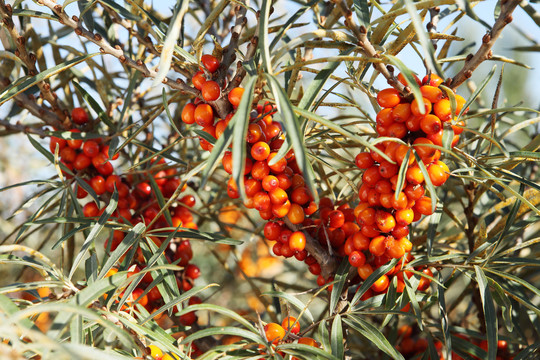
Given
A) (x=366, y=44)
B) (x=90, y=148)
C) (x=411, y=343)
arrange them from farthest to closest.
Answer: (x=411, y=343), (x=90, y=148), (x=366, y=44)

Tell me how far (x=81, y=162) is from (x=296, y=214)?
0.40 m

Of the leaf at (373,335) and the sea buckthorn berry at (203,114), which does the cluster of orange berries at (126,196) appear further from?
the leaf at (373,335)

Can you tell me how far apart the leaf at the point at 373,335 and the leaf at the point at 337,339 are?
0.07 feet

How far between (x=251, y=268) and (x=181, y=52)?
29.2 inches

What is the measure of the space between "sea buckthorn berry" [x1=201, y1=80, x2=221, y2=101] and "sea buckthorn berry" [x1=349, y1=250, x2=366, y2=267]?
0.26m

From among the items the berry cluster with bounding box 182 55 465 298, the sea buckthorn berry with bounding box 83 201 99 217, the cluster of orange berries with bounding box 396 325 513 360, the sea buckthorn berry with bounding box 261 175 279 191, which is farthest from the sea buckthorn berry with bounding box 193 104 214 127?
the cluster of orange berries with bounding box 396 325 513 360

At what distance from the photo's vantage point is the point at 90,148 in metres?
0.77

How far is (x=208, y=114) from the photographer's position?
57 cm

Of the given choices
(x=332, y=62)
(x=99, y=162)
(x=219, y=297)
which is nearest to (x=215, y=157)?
(x=332, y=62)

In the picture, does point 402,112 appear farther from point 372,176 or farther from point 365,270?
point 365,270

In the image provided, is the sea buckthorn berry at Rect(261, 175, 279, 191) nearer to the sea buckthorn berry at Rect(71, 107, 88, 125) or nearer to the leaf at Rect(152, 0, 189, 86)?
the leaf at Rect(152, 0, 189, 86)

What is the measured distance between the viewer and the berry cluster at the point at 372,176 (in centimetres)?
53

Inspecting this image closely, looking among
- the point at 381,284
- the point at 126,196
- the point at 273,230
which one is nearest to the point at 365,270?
the point at 381,284

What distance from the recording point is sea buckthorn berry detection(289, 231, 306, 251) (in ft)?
1.94
